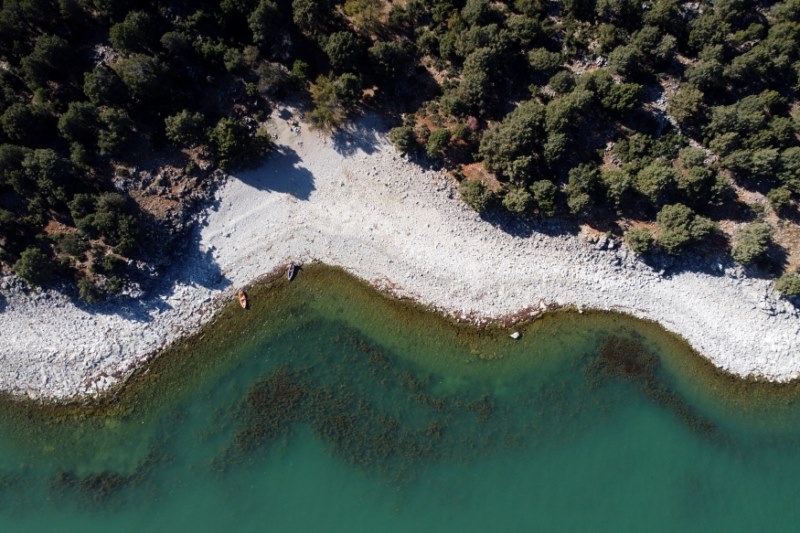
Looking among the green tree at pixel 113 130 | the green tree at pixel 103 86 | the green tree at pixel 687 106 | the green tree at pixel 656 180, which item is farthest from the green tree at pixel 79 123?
the green tree at pixel 687 106

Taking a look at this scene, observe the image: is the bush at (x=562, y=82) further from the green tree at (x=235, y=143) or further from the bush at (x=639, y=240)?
the green tree at (x=235, y=143)

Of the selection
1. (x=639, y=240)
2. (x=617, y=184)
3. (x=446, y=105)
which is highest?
(x=446, y=105)

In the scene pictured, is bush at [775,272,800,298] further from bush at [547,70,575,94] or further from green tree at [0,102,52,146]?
green tree at [0,102,52,146]

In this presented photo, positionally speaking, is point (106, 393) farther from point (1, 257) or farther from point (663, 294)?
point (663, 294)

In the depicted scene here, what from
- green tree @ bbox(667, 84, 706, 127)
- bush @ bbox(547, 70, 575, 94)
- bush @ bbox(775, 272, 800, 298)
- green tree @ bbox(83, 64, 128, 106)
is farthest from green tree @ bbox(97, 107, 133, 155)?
bush @ bbox(775, 272, 800, 298)

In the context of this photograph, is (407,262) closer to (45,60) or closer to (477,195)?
(477,195)

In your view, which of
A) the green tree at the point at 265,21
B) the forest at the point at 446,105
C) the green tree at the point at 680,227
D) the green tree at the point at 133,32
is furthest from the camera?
the green tree at the point at 680,227

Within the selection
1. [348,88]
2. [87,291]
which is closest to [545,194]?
[348,88]
